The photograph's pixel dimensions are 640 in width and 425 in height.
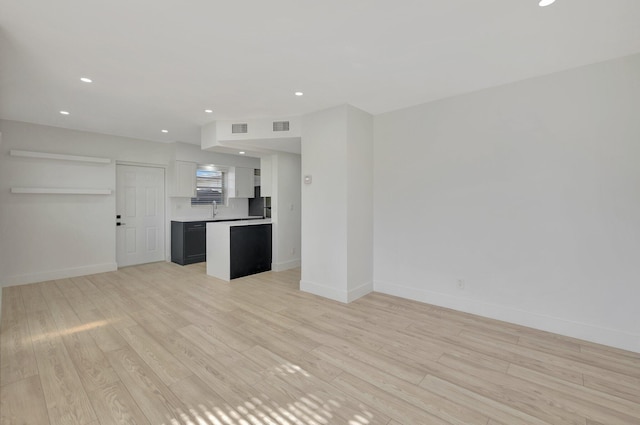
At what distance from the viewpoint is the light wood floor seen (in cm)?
185

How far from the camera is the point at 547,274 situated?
2.98m

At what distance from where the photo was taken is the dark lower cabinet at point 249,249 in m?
5.01

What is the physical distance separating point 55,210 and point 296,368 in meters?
5.35

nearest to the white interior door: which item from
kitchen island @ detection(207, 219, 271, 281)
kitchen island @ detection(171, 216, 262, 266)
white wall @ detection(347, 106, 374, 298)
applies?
kitchen island @ detection(171, 216, 262, 266)

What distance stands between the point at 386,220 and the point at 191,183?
460 cm

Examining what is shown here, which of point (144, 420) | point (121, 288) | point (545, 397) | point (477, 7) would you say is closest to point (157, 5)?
point (477, 7)

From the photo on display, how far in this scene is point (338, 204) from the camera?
3.87m

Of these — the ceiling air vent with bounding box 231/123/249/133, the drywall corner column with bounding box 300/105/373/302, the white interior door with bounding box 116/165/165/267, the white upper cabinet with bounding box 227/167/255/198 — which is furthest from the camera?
the white upper cabinet with bounding box 227/167/255/198

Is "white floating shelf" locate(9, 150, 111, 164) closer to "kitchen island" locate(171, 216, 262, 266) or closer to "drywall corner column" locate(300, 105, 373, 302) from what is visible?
"kitchen island" locate(171, 216, 262, 266)

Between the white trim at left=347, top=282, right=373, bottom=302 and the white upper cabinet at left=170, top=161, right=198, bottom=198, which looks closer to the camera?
the white trim at left=347, top=282, right=373, bottom=302

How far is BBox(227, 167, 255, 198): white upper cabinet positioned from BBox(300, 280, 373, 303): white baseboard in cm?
384

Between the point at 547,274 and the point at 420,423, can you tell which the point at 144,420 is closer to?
the point at 420,423

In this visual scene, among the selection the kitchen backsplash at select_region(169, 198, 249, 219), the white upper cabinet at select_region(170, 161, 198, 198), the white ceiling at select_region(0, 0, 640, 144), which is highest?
the white ceiling at select_region(0, 0, 640, 144)

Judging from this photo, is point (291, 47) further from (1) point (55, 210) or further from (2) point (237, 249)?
(1) point (55, 210)
